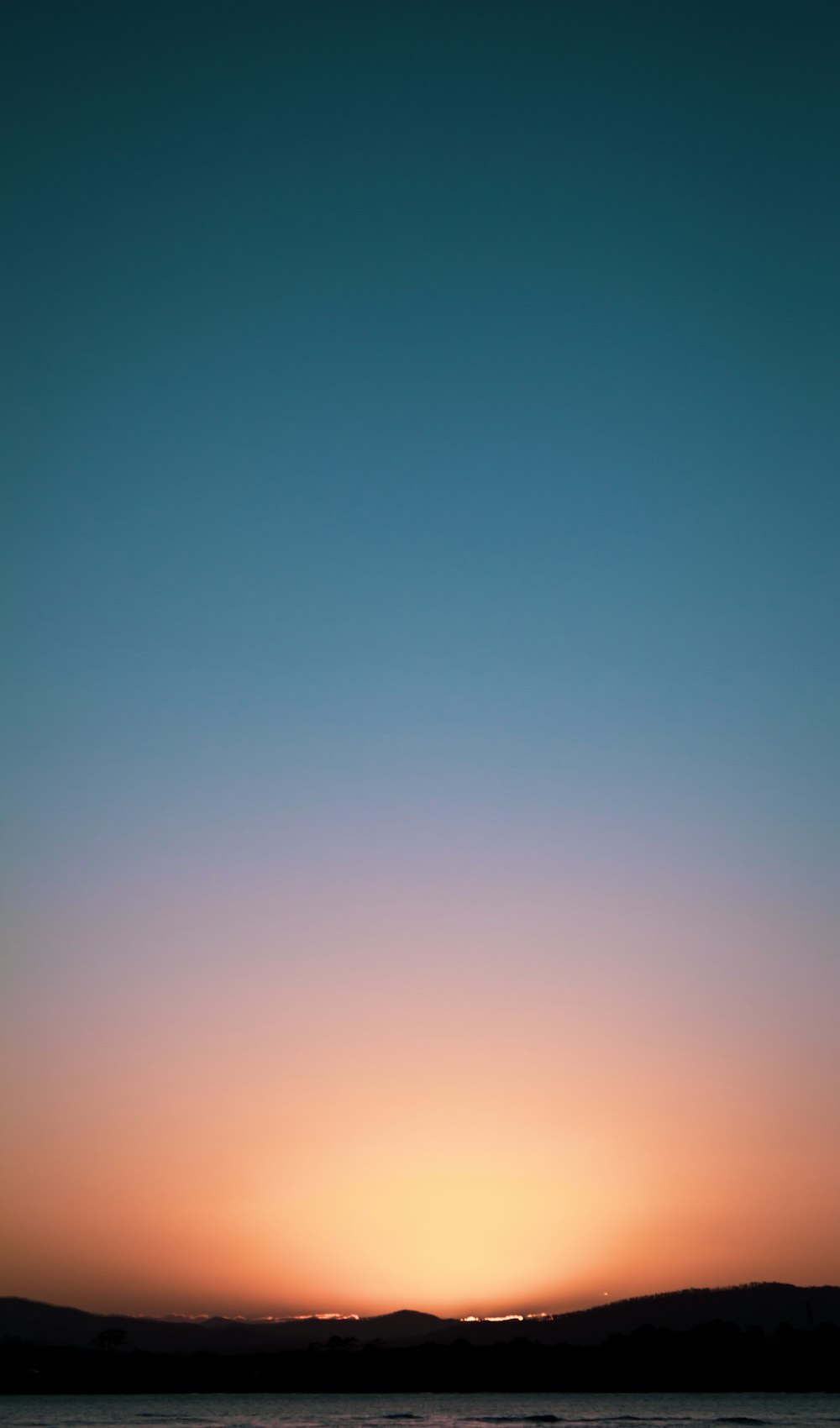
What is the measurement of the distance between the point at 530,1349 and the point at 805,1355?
157ft

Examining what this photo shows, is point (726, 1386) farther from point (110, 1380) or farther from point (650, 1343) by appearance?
point (110, 1380)

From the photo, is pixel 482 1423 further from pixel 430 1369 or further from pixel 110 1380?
pixel 110 1380

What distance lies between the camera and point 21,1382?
18800 centimetres

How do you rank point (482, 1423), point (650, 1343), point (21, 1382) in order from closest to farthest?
point (482, 1423) → point (650, 1343) → point (21, 1382)

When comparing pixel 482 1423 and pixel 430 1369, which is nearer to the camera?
pixel 482 1423

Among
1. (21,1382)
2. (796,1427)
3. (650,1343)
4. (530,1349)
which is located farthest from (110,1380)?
(796,1427)

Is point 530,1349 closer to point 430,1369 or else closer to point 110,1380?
point 430,1369

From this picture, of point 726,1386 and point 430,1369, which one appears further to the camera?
point 430,1369

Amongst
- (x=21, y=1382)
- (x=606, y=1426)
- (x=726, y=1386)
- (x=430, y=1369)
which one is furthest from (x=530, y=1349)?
(x=606, y=1426)

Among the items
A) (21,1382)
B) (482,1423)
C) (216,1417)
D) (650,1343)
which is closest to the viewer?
(482,1423)

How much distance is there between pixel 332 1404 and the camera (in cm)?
16112

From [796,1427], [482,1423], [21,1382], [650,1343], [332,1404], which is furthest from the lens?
[21,1382]

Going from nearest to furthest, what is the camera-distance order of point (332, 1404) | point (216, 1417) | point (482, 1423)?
point (482, 1423) < point (216, 1417) < point (332, 1404)

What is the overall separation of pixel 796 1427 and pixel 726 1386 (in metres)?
84.4
